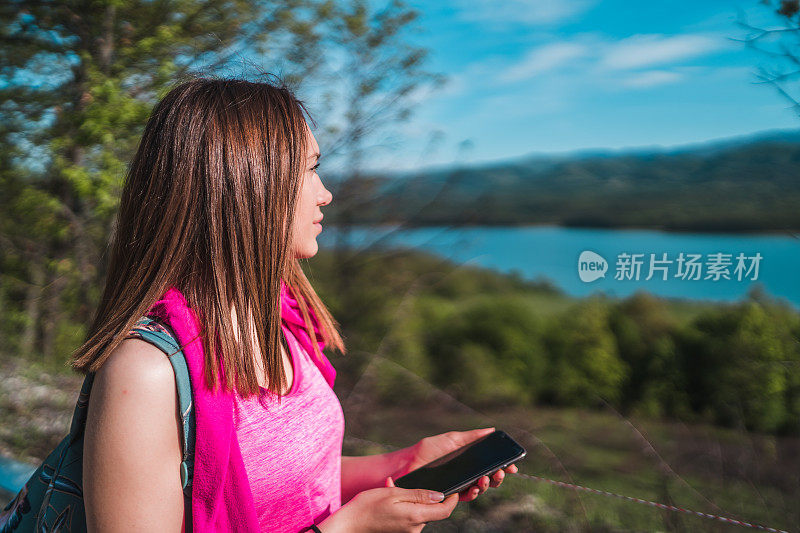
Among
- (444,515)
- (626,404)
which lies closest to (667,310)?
(626,404)

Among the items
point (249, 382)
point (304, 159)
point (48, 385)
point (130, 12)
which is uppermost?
point (130, 12)

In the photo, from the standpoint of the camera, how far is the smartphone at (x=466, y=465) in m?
1.08

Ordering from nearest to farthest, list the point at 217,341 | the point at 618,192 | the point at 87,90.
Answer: the point at 217,341, the point at 87,90, the point at 618,192

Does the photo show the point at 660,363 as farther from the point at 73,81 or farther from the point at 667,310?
the point at 73,81

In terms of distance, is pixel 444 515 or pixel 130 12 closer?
pixel 444 515

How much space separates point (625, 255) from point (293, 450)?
248 cm

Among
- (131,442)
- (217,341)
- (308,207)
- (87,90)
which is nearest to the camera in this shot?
(131,442)

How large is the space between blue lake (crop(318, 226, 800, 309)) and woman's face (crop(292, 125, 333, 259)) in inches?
77.0

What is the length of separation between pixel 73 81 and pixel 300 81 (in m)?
1.39

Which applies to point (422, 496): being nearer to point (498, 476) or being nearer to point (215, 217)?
point (498, 476)

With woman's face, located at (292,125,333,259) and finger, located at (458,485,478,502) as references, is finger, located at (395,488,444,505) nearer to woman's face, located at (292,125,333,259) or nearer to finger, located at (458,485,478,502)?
finger, located at (458,485,478,502)

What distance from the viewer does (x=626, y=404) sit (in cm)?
402

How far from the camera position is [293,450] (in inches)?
39.9

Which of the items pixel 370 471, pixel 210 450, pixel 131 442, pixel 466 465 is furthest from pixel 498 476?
pixel 131 442
